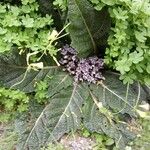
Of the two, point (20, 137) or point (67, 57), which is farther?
point (67, 57)

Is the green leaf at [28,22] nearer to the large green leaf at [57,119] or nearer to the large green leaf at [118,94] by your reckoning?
the large green leaf at [57,119]

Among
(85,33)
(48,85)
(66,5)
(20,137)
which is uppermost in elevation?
(66,5)

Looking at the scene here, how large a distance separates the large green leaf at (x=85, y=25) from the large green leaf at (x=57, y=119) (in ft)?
1.01

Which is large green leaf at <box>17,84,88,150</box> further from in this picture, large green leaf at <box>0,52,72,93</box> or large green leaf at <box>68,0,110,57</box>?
large green leaf at <box>68,0,110,57</box>

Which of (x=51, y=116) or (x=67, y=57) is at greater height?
(x=67, y=57)

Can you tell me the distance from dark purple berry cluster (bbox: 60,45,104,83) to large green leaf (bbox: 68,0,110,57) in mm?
71

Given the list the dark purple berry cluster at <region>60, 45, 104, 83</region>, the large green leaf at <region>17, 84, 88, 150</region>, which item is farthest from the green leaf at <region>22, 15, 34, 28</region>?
the large green leaf at <region>17, 84, 88, 150</region>

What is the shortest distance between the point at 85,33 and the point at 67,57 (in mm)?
251

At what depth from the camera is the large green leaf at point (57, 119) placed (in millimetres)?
3227

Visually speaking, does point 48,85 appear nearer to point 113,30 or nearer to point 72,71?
point 72,71

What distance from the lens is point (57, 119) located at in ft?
10.8

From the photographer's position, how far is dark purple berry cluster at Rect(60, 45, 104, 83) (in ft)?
11.5

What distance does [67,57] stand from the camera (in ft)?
11.6

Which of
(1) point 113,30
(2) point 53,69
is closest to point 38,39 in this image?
(2) point 53,69
